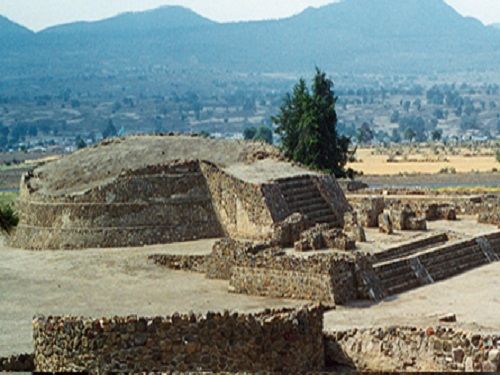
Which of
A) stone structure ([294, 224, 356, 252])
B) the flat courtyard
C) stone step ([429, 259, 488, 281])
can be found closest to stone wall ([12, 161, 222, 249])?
the flat courtyard

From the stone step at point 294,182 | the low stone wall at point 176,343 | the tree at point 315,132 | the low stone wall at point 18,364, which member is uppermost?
the low stone wall at point 176,343

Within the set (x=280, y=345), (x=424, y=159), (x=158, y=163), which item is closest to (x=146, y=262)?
(x=158, y=163)

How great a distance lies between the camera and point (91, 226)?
32344 mm

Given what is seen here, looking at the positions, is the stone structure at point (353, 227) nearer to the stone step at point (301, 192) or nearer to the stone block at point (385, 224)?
the stone block at point (385, 224)

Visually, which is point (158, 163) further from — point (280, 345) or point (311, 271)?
point (280, 345)

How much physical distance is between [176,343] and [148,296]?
9.92m

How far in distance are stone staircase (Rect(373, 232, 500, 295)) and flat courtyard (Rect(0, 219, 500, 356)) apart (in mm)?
328

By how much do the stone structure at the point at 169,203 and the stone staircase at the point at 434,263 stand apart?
396cm

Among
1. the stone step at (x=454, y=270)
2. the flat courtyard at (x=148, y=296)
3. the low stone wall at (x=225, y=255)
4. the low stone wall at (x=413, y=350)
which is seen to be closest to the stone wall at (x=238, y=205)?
the flat courtyard at (x=148, y=296)

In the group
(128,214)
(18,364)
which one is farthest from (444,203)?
(18,364)

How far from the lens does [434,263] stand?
27.1 meters

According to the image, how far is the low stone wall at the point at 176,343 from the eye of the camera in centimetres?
1459

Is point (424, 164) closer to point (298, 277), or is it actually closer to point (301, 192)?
point (301, 192)

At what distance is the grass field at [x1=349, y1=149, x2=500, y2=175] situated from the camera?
90250mm
